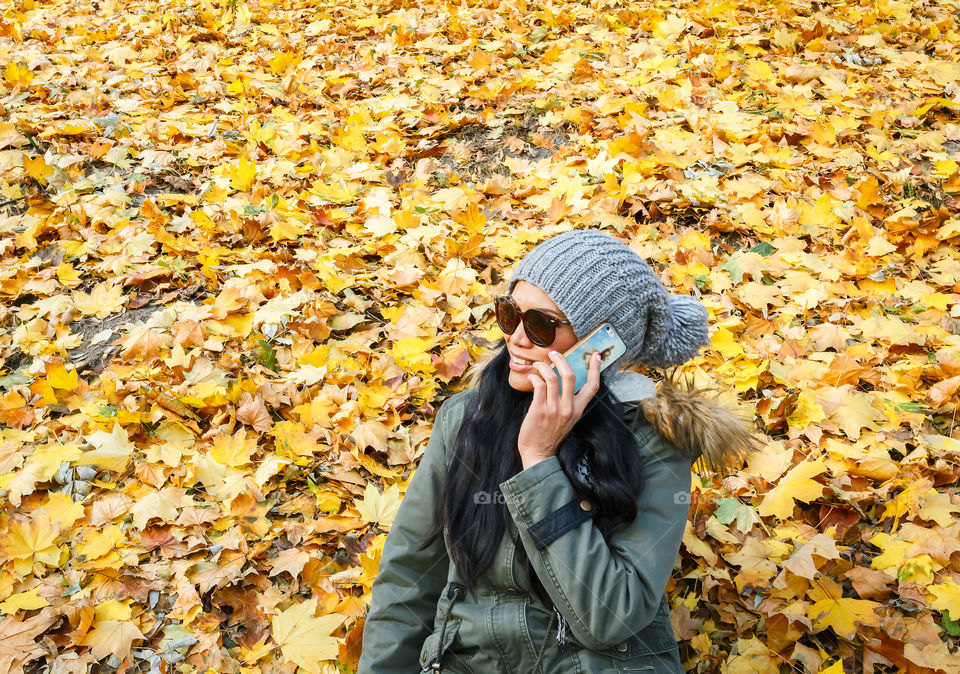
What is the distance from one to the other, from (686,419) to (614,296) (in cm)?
33

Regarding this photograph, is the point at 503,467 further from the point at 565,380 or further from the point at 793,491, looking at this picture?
the point at 793,491

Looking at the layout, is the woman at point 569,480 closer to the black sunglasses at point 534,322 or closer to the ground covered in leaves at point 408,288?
the black sunglasses at point 534,322

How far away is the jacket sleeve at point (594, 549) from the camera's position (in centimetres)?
149

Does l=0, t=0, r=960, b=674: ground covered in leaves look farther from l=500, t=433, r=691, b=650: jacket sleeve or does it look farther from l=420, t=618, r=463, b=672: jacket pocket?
l=500, t=433, r=691, b=650: jacket sleeve

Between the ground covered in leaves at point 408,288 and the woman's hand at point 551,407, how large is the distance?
1001 millimetres

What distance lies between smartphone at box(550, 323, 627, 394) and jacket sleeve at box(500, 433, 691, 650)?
200 millimetres

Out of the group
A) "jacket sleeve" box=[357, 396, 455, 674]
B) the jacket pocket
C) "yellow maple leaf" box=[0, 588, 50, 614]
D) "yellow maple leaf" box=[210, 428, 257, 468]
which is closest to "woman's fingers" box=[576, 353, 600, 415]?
"jacket sleeve" box=[357, 396, 455, 674]

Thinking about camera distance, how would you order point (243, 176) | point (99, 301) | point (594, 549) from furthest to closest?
1. point (243, 176)
2. point (99, 301)
3. point (594, 549)

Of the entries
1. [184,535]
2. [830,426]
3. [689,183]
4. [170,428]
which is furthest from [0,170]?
[830,426]

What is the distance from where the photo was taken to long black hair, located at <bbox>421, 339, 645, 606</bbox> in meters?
1.60

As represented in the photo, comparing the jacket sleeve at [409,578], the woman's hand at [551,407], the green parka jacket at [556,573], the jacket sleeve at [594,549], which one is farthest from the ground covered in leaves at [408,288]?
the woman's hand at [551,407]

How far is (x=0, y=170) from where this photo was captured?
4.15 metres

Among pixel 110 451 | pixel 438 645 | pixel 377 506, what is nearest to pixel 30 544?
pixel 110 451

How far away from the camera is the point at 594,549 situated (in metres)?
1.51
